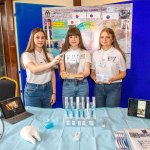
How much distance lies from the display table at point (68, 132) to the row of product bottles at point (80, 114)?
0.16ft

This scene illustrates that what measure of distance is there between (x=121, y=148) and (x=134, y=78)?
170 centimetres

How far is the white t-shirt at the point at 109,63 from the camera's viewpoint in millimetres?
2297

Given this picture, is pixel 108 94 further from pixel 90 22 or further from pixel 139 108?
pixel 90 22

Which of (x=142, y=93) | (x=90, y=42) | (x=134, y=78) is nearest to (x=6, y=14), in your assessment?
(x=90, y=42)

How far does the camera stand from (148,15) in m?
2.54

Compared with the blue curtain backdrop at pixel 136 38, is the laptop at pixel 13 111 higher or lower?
lower

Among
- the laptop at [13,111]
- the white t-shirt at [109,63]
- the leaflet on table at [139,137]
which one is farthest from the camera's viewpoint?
the white t-shirt at [109,63]

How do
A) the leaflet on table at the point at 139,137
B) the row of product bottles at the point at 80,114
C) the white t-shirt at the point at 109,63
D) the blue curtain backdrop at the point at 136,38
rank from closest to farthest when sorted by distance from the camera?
the leaflet on table at the point at 139,137 < the row of product bottles at the point at 80,114 < the white t-shirt at the point at 109,63 < the blue curtain backdrop at the point at 136,38

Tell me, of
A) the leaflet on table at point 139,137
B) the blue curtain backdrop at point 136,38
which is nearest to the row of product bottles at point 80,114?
the leaflet on table at point 139,137

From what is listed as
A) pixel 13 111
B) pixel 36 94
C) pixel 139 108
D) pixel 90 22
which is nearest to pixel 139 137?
pixel 139 108

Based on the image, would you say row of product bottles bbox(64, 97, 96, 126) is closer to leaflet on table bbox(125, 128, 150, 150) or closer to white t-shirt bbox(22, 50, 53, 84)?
leaflet on table bbox(125, 128, 150, 150)

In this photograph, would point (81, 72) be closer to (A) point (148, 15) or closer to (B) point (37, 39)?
(B) point (37, 39)

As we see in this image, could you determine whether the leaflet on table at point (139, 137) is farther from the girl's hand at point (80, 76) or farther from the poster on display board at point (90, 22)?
the poster on display board at point (90, 22)

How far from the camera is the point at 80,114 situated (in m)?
1.57
